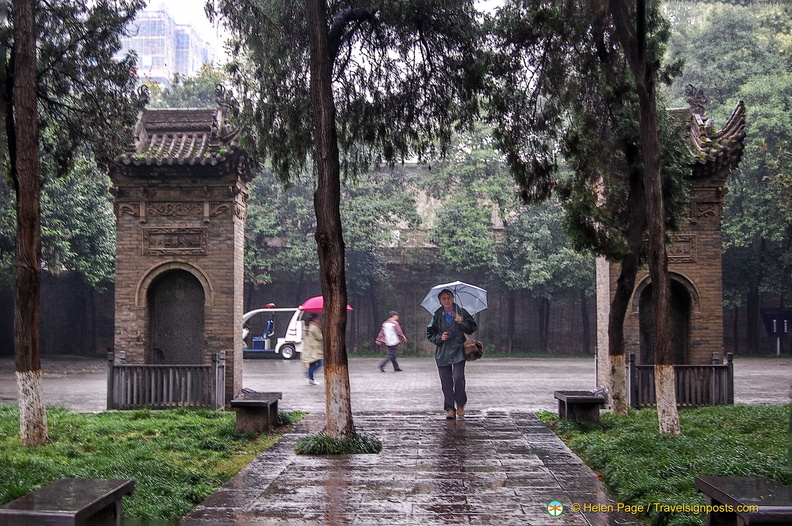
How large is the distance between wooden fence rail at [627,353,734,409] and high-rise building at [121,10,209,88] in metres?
64.7

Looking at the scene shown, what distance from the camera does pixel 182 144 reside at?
48.6ft

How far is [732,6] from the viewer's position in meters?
34.0

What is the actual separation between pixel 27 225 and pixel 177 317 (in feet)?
18.5

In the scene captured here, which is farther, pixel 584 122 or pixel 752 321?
pixel 752 321

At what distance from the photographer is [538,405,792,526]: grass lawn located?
6715 mm

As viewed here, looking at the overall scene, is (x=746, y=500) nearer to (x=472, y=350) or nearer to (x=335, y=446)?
(x=335, y=446)

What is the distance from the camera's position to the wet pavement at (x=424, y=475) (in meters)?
6.46

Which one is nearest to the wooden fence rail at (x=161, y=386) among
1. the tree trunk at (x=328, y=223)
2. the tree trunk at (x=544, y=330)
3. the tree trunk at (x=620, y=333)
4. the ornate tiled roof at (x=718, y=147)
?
the tree trunk at (x=328, y=223)

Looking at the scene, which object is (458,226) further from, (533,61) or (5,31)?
(5,31)

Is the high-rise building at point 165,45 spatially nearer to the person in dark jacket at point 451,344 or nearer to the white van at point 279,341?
the white van at point 279,341

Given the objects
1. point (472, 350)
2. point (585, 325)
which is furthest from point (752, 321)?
point (472, 350)

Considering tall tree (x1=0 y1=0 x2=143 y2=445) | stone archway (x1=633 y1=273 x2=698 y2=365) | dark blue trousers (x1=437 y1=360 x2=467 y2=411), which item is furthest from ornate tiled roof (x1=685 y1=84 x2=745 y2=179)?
tall tree (x1=0 y1=0 x2=143 y2=445)

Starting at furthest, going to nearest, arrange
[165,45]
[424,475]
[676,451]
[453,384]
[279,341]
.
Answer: [165,45]
[279,341]
[453,384]
[676,451]
[424,475]

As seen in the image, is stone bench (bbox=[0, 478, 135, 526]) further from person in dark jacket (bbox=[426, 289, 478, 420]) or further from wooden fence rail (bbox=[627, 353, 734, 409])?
wooden fence rail (bbox=[627, 353, 734, 409])
